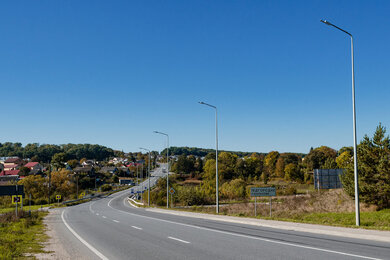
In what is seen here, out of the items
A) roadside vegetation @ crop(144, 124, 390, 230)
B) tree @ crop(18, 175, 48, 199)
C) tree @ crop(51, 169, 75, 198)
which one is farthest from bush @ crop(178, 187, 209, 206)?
tree @ crop(51, 169, 75, 198)

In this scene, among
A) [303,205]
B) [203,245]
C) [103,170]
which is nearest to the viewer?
[203,245]

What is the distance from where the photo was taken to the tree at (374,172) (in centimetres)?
3247

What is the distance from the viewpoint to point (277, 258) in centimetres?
925

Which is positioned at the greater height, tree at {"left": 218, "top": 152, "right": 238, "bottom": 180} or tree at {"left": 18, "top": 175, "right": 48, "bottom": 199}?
tree at {"left": 218, "top": 152, "right": 238, "bottom": 180}

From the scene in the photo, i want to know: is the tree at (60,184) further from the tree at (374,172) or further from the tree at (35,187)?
the tree at (374,172)

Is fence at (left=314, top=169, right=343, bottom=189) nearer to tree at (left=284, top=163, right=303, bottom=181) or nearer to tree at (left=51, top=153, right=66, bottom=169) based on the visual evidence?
tree at (left=284, top=163, right=303, bottom=181)

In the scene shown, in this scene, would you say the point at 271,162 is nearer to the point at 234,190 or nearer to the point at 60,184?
the point at 234,190

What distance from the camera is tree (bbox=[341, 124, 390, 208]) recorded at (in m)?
32.5

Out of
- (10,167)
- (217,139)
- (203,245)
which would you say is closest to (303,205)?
(217,139)

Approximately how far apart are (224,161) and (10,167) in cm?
12884

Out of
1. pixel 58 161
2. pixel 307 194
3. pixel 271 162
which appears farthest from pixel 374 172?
pixel 58 161

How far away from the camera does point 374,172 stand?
111 ft

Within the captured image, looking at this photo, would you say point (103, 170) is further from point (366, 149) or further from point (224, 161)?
point (366, 149)

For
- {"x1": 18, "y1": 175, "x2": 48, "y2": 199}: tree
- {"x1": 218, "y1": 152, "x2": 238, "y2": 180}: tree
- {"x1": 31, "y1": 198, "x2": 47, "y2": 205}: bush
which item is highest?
{"x1": 218, "y1": 152, "x2": 238, "y2": 180}: tree
